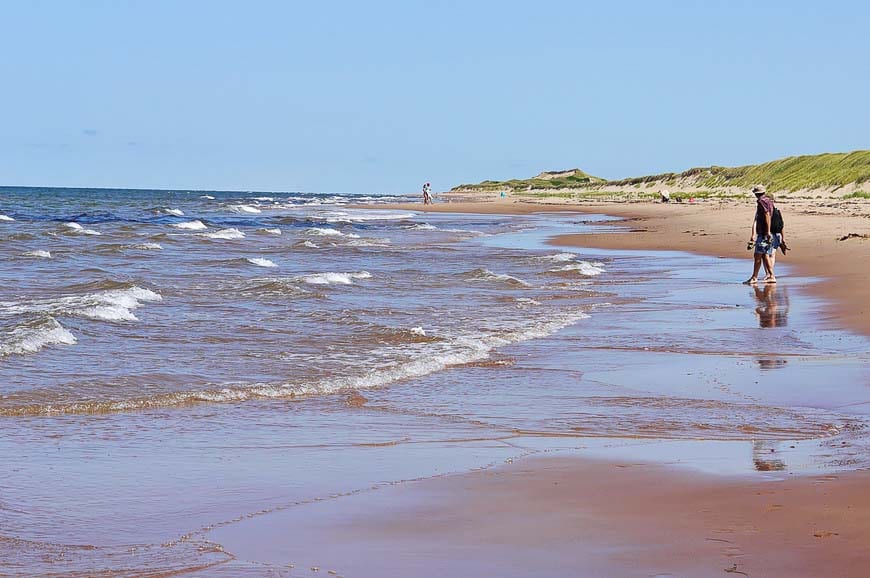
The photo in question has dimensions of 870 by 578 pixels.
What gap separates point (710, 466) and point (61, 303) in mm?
11185

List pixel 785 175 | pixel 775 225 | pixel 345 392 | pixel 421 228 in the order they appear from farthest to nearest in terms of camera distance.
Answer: pixel 785 175
pixel 421 228
pixel 775 225
pixel 345 392

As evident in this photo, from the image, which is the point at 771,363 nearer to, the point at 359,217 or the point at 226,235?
the point at 226,235

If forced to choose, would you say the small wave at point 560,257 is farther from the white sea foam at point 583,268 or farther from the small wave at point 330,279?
the small wave at point 330,279

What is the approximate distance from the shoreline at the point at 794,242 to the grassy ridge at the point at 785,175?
1071 centimetres

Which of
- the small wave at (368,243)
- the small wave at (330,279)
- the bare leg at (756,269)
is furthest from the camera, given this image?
the small wave at (368,243)

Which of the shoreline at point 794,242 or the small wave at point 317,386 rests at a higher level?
the shoreline at point 794,242

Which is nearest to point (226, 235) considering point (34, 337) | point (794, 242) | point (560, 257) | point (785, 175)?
point (560, 257)

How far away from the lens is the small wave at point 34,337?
10688mm

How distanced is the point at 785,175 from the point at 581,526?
67.2 meters

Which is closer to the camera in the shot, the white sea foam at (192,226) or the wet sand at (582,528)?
the wet sand at (582,528)

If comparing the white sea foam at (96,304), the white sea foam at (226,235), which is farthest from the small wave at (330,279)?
the white sea foam at (226,235)

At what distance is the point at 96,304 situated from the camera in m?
14.3

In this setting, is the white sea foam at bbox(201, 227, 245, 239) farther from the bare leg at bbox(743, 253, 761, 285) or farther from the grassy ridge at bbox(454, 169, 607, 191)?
the grassy ridge at bbox(454, 169, 607, 191)

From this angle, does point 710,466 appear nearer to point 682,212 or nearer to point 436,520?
point 436,520
